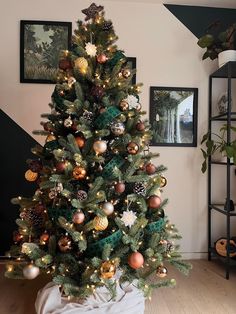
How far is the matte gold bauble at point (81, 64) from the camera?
5.42 ft

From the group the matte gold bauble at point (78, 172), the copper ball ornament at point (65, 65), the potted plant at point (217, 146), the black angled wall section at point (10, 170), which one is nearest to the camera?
the matte gold bauble at point (78, 172)

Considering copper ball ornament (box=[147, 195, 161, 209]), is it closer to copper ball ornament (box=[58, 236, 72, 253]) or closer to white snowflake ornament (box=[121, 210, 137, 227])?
white snowflake ornament (box=[121, 210, 137, 227])

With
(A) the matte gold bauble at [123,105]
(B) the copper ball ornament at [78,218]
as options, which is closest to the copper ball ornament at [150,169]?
(A) the matte gold bauble at [123,105]

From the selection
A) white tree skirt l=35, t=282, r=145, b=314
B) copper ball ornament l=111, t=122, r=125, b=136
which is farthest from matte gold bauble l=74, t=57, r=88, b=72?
white tree skirt l=35, t=282, r=145, b=314

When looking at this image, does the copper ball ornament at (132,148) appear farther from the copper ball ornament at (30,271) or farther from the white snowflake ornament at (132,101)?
the copper ball ornament at (30,271)

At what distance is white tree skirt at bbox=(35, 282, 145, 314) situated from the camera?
160cm

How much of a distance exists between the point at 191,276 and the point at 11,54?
2.43 m

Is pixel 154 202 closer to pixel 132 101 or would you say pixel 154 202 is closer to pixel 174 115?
pixel 132 101

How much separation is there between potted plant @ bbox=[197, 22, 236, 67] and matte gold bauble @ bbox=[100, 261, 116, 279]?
1918 mm

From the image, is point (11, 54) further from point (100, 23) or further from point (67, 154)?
point (67, 154)

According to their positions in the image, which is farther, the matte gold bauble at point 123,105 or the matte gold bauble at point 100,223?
the matte gold bauble at point 123,105

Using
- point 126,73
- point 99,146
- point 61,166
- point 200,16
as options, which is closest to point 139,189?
point 99,146

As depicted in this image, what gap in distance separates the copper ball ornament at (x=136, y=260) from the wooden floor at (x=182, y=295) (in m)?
0.53

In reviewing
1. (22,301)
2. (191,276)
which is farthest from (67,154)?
(191,276)
